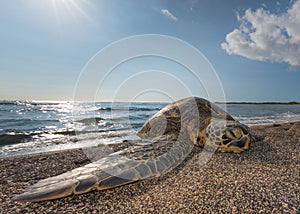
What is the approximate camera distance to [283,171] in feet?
7.30

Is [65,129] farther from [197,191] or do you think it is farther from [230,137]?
[197,191]

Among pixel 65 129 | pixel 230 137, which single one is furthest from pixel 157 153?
pixel 65 129

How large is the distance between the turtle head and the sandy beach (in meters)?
0.29

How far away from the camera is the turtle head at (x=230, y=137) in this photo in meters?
2.93

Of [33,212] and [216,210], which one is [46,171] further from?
[216,210]

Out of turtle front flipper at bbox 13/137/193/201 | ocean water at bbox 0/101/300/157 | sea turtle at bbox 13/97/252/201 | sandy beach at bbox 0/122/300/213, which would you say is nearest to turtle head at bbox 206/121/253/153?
sea turtle at bbox 13/97/252/201

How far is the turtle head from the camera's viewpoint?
293 centimetres

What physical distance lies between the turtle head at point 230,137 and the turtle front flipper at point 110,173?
784 mm

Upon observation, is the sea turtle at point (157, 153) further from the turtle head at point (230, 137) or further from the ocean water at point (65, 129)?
the ocean water at point (65, 129)

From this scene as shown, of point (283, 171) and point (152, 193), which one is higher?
point (283, 171)

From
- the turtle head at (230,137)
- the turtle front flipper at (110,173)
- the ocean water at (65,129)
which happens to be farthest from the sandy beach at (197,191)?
the ocean water at (65,129)

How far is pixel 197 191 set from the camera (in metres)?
1.80

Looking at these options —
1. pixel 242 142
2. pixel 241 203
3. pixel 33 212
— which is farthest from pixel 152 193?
pixel 242 142

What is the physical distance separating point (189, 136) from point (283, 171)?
1.82 m
